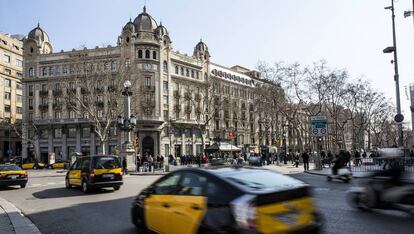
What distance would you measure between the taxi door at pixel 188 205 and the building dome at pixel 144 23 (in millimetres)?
66855

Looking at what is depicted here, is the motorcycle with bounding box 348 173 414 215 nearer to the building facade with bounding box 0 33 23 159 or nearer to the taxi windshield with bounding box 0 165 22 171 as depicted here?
the taxi windshield with bounding box 0 165 22 171

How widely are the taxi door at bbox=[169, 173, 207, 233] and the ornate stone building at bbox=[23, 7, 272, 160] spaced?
5612 centimetres

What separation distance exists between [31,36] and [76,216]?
73892mm

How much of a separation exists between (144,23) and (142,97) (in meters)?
16.0

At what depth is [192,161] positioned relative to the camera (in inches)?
2157

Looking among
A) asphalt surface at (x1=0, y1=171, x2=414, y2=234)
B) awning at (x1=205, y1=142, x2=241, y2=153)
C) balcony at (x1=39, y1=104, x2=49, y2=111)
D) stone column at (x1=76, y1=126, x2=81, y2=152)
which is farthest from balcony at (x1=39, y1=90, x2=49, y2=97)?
asphalt surface at (x1=0, y1=171, x2=414, y2=234)

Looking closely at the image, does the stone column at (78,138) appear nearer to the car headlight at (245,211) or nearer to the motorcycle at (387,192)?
the motorcycle at (387,192)

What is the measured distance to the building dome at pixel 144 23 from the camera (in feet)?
231

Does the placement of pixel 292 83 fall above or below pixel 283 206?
above

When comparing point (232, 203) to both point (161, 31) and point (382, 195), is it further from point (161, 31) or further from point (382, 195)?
point (161, 31)

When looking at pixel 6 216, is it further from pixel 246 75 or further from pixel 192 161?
pixel 246 75

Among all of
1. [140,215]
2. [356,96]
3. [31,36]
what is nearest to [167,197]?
[140,215]

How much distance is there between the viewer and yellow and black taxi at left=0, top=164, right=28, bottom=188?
1880cm

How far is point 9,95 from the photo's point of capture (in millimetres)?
87062
